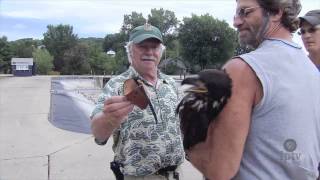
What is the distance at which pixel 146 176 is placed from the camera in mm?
3355

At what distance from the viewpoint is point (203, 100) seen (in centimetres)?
177

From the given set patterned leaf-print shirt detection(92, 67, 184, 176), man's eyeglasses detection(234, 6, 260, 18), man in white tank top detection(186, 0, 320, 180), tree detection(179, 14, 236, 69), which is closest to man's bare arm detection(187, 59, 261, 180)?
man in white tank top detection(186, 0, 320, 180)

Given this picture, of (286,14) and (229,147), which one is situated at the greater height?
(286,14)

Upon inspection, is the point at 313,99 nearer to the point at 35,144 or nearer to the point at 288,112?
the point at 288,112

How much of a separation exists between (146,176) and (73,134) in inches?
221

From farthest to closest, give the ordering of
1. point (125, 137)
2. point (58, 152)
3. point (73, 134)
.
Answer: point (73, 134) < point (58, 152) < point (125, 137)

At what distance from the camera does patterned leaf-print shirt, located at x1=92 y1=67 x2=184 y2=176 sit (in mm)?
3314

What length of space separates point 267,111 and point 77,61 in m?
90.5

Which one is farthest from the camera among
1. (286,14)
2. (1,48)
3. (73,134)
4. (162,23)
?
(162,23)

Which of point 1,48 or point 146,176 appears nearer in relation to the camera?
point 146,176

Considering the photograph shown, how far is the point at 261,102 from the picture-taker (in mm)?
1784

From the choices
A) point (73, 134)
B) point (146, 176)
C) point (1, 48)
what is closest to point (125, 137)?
point (146, 176)

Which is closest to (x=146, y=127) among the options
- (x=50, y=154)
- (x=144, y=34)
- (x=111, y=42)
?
(x=144, y=34)

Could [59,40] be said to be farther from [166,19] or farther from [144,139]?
[144,139]
